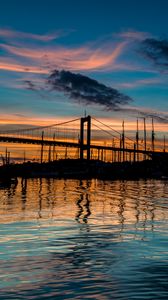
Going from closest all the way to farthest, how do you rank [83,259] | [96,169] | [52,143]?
1. [83,259]
2. [96,169]
3. [52,143]

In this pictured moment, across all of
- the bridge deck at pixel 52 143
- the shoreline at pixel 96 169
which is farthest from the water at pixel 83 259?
the bridge deck at pixel 52 143

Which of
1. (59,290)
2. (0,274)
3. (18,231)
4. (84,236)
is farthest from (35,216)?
(59,290)

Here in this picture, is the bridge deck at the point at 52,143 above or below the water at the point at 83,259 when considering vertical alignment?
above

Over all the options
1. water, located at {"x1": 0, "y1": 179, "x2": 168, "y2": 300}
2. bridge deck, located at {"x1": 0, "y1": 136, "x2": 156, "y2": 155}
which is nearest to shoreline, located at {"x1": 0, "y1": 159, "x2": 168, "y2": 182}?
bridge deck, located at {"x1": 0, "y1": 136, "x2": 156, "y2": 155}

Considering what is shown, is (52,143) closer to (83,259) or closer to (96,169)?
(96,169)

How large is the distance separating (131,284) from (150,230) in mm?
9227

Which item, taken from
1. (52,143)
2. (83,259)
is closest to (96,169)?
(52,143)

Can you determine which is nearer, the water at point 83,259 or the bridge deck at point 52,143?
the water at point 83,259

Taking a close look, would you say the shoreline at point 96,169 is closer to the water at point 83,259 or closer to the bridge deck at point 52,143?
the bridge deck at point 52,143

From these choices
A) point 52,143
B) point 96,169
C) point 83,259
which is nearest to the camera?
point 83,259

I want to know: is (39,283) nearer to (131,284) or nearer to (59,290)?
(59,290)

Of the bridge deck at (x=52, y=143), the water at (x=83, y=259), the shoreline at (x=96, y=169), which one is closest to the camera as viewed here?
the water at (x=83, y=259)

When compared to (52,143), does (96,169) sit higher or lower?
lower

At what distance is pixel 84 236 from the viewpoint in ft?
55.1
